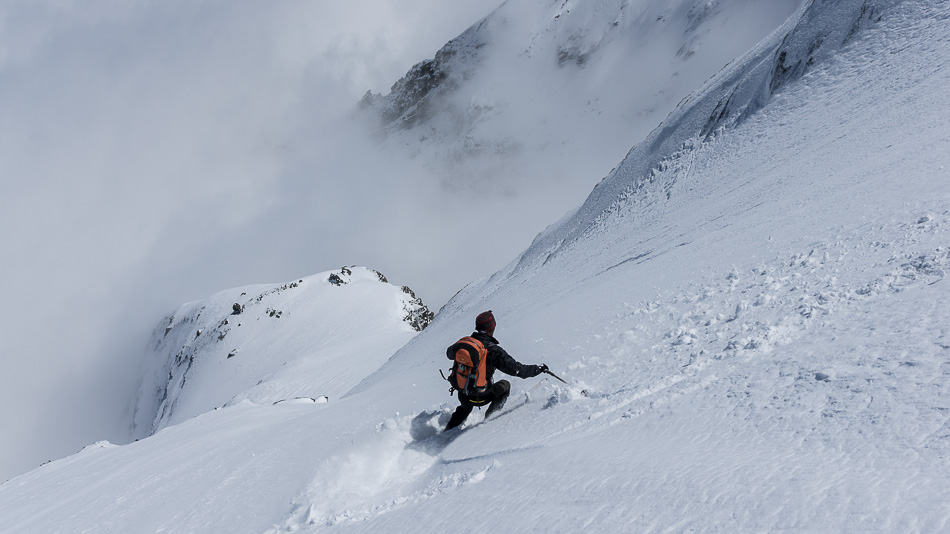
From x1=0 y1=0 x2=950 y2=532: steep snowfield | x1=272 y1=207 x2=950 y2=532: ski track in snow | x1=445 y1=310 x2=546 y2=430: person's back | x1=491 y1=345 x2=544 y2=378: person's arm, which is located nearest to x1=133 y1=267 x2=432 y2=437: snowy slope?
x1=0 y1=0 x2=950 y2=532: steep snowfield

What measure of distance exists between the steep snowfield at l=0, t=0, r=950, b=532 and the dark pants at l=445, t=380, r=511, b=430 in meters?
0.20

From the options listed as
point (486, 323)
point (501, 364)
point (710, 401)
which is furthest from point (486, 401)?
point (710, 401)

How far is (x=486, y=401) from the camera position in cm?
676

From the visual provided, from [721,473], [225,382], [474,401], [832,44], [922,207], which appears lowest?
[922,207]

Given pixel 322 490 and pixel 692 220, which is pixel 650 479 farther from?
pixel 692 220

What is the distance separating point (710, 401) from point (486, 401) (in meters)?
2.81

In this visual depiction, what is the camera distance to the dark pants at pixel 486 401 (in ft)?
22.1

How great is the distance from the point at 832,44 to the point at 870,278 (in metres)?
13.9

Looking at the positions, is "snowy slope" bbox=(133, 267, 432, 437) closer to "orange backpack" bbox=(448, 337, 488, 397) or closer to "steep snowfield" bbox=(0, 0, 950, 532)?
"steep snowfield" bbox=(0, 0, 950, 532)

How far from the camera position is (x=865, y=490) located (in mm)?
2957

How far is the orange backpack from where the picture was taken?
6.55 metres

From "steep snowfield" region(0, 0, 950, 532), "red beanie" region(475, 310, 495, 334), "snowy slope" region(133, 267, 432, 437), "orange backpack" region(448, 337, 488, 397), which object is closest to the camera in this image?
"steep snowfield" region(0, 0, 950, 532)

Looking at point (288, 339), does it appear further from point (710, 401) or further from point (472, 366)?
point (710, 401)

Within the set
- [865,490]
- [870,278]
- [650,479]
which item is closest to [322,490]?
[650,479]
